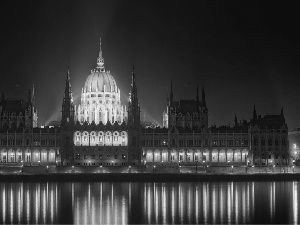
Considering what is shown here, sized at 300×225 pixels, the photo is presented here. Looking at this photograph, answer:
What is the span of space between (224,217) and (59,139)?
8717 cm

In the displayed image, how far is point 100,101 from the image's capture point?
190125mm

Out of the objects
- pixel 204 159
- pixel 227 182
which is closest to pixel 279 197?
pixel 227 182

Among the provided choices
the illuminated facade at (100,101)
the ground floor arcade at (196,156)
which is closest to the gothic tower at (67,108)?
the ground floor arcade at (196,156)

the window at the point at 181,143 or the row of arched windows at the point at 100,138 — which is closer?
the row of arched windows at the point at 100,138

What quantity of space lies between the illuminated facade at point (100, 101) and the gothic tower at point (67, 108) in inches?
671

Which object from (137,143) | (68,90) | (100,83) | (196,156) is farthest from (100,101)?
(196,156)

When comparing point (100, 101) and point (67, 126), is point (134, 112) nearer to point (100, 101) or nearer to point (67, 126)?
point (67, 126)

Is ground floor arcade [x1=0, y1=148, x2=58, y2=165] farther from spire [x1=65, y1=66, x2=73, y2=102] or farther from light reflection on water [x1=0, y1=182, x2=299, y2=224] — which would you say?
light reflection on water [x1=0, y1=182, x2=299, y2=224]

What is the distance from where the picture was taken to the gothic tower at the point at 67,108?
168m

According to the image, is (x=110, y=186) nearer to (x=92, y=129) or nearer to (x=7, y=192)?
(x=7, y=192)

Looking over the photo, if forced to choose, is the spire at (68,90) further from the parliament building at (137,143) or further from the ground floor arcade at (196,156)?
the ground floor arcade at (196,156)

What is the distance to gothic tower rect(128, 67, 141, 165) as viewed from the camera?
6496 inches

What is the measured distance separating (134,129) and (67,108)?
47.7 feet

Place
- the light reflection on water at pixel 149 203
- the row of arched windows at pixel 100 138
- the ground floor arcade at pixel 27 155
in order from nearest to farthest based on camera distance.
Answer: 1. the light reflection on water at pixel 149 203
2. the row of arched windows at pixel 100 138
3. the ground floor arcade at pixel 27 155
